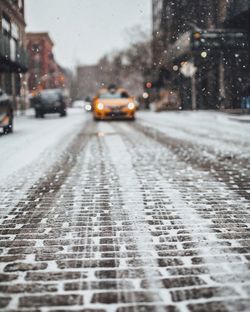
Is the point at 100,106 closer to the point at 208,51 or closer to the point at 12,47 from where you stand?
the point at 12,47

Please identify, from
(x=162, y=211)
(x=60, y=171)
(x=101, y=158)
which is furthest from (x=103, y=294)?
(x=101, y=158)

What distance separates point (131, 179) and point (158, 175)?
0.46m

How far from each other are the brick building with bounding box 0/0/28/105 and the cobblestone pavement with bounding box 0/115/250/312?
2047 cm

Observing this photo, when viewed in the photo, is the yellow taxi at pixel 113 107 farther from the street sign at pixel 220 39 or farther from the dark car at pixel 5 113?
the dark car at pixel 5 113

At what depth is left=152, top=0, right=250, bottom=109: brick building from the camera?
2323 centimetres

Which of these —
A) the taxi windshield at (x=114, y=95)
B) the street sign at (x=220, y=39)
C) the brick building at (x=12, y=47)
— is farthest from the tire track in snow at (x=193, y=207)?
the brick building at (x=12, y=47)

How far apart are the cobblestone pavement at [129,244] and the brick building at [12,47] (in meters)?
20.5

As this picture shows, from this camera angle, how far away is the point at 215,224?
11.6ft

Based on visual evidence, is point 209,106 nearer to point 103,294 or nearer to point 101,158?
point 101,158

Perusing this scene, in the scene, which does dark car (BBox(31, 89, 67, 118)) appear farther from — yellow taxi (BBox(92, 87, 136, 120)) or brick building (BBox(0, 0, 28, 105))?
yellow taxi (BBox(92, 87, 136, 120))

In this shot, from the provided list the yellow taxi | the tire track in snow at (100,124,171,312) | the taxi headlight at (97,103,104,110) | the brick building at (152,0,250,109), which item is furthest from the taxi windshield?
the tire track in snow at (100,124,171,312)

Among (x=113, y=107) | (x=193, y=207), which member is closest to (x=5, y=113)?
(x=113, y=107)

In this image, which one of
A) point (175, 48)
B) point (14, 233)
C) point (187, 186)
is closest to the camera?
point (14, 233)

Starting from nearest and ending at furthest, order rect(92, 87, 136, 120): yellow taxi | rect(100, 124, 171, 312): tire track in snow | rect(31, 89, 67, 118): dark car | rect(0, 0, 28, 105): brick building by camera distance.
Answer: rect(100, 124, 171, 312): tire track in snow
rect(92, 87, 136, 120): yellow taxi
rect(0, 0, 28, 105): brick building
rect(31, 89, 67, 118): dark car
